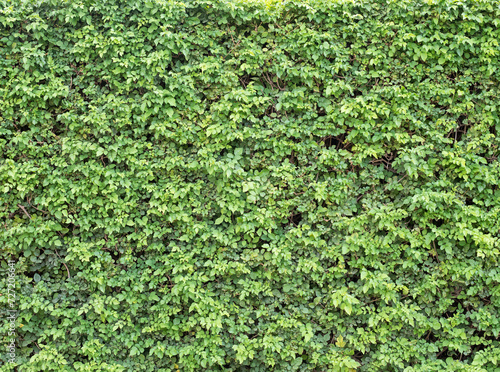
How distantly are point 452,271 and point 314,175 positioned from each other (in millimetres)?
1542

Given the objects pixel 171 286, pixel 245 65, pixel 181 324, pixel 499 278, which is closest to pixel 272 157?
pixel 245 65

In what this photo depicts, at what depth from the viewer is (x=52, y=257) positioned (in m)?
3.90

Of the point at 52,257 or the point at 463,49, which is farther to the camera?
the point at 52,257

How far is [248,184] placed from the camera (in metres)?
3.63

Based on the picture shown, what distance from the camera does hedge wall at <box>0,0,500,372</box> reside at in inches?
143

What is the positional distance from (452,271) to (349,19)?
2.54m

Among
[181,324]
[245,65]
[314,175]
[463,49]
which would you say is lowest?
[181,324]

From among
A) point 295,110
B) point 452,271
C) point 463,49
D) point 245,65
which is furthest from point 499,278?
point 245,65

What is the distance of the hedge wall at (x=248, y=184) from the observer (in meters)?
3.64

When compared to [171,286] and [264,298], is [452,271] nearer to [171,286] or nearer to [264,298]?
[264,298]

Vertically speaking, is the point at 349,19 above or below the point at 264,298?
above

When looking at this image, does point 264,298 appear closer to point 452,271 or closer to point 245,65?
point 452,271

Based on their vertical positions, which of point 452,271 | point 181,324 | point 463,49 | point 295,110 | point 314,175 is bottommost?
point 181,324

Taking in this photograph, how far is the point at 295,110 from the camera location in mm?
3824
